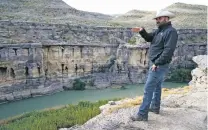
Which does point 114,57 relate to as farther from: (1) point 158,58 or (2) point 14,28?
(1) point 158,58

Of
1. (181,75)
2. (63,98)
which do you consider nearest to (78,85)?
(63,98)

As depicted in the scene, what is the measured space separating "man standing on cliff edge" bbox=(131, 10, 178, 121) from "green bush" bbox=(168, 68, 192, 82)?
65.1ft

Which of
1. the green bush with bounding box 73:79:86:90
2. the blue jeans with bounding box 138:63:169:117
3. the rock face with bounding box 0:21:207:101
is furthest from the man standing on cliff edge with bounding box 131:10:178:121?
the green bush with bounding box 73:79:86:90

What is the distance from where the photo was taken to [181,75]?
24.6 metres

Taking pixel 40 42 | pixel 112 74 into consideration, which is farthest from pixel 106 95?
pixel 40 42

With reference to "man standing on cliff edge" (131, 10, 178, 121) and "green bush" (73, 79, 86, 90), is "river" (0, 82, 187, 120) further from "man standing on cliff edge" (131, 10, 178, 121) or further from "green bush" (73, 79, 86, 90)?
"man standing on cliff edge" (131, 10, 178, 121)

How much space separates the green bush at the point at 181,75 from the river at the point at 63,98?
60 centimetres

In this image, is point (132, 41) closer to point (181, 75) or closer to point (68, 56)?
point (181, 75)

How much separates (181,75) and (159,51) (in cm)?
2033

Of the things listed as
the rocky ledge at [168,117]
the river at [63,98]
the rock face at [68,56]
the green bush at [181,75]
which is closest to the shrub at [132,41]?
the rock face at [68,56]

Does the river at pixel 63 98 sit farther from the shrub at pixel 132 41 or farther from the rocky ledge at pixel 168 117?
the rocky ledge at pixel 168 117

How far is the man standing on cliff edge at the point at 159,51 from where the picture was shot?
484 centimetres

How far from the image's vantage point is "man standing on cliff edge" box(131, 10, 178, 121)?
4.84 m

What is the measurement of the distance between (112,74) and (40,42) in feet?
21.6
